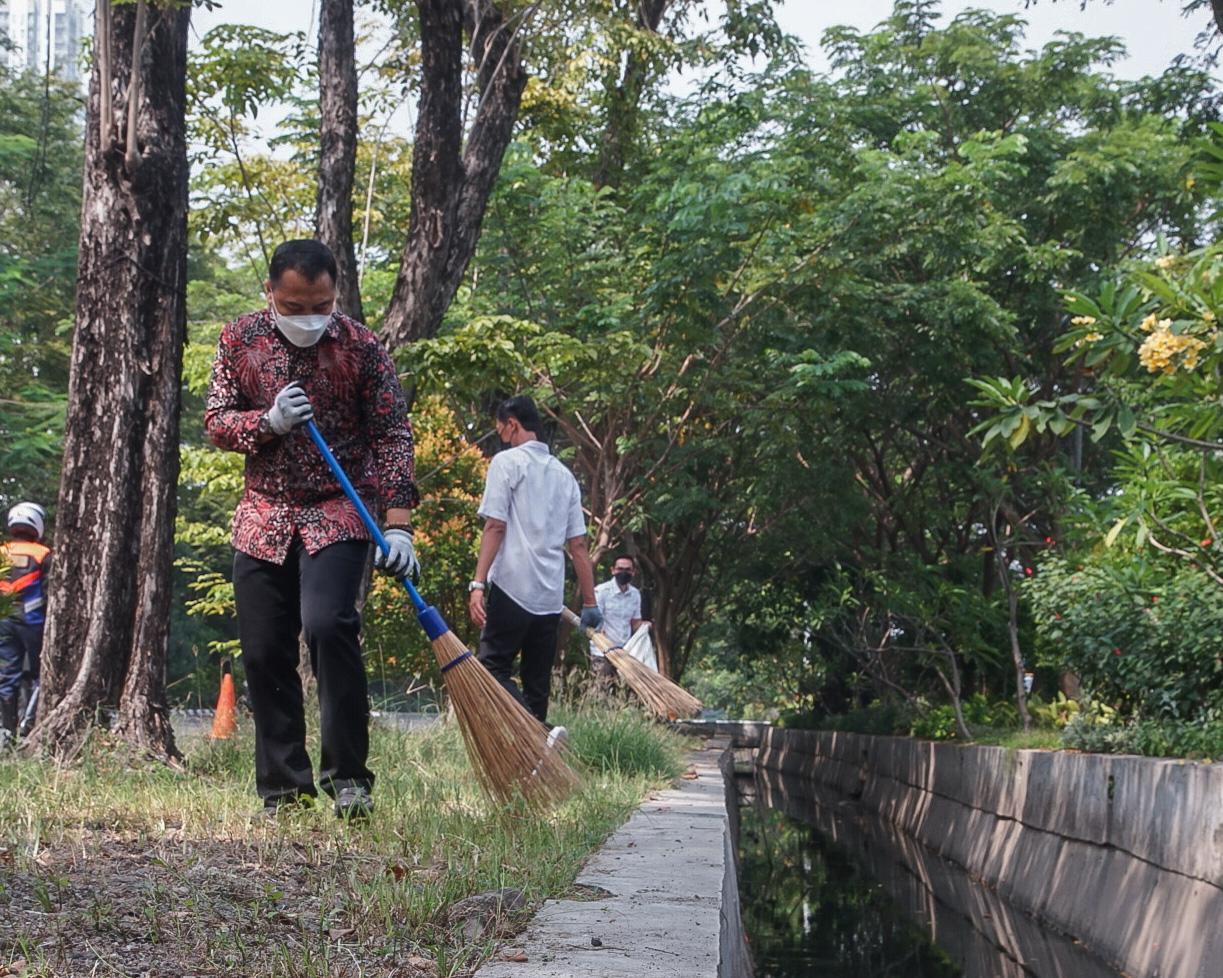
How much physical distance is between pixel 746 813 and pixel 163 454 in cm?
958

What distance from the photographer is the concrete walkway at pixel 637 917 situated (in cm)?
337

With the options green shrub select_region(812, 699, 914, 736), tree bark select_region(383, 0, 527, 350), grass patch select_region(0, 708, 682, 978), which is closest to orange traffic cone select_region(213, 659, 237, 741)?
tree bark select_region(383, 0, 527, 350)

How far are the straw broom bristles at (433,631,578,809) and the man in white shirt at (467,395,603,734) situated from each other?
1.82m

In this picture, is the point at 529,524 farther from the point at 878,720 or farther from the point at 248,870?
the point at 878,720

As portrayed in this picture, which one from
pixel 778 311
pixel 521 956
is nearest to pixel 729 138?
pixel 778 311

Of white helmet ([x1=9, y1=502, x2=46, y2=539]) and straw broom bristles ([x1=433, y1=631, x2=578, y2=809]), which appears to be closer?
straw broom bristles ([x1=433, y1=631, x2=578, y2=809])

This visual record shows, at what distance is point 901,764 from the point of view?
16609 mm

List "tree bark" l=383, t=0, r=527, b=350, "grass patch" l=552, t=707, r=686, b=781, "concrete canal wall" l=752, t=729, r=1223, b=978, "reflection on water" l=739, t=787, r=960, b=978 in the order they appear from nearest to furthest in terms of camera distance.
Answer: "concrete canal wall" l=752, t=729, r=1223, b=978 → "reflection on water" l=739, t=787, r=960, b=978 → "grass patch" l=552, t=707, r=686, b=781 → "tree bark" l=383, t=0, r=527, b=350

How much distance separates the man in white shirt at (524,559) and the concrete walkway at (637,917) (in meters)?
1.54

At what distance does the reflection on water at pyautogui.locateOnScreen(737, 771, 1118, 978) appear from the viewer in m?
7.57

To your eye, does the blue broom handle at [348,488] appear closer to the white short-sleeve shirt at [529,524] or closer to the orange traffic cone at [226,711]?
the white short-sleeve shirt at [529,524]

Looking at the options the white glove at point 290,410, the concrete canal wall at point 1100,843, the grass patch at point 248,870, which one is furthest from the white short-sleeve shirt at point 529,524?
the concrete canal wall at point 1100,843

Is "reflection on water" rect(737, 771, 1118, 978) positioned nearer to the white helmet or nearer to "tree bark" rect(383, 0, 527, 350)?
"tree bark" rect(383, 0, 527, 350)

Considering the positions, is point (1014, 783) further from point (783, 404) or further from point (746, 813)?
point (783, 404)
